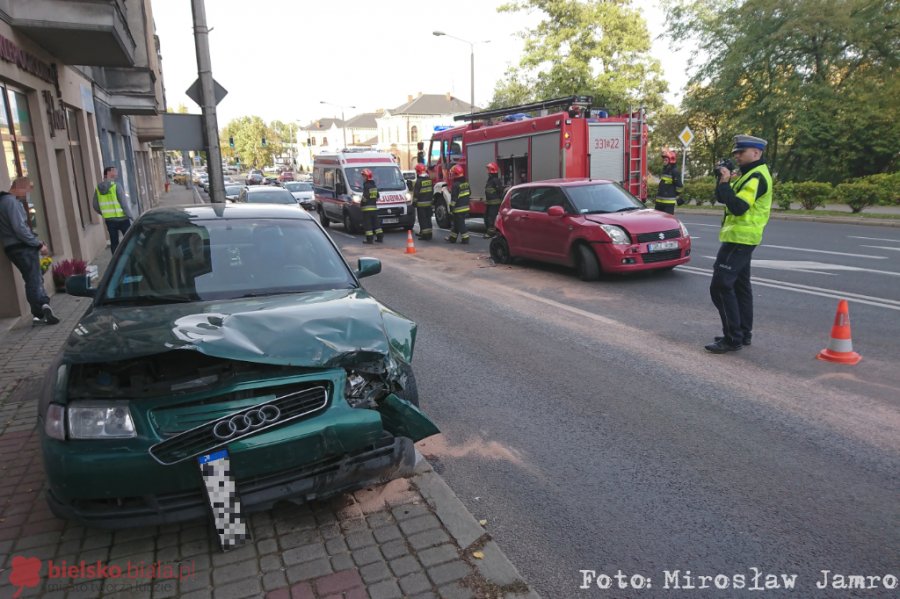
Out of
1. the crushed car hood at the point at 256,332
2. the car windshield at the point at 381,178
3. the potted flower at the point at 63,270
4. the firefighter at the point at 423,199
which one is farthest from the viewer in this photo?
the car windshield at the point at 381,178

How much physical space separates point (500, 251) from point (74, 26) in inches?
322

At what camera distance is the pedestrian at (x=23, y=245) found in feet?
24.7

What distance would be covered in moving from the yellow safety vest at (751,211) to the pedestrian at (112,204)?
1098cm

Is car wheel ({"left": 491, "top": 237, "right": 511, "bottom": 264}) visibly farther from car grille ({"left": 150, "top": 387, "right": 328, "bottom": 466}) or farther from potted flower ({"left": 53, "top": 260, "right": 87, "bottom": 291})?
car grille ({"left": 150, "top": 387, "right": 328, "bottom": 466})

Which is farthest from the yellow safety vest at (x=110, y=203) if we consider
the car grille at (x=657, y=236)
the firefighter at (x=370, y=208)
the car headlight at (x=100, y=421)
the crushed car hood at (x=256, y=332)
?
the car headlight at (x=100, y=421)

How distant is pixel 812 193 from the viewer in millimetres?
21156

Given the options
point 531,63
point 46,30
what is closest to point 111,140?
point 46,30

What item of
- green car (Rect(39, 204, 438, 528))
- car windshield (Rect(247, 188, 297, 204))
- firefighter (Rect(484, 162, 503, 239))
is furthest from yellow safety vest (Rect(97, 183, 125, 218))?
green car (Rect(39, 204, 438, 528))

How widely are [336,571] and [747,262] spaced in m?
5.02

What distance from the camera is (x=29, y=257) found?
7.73 meters

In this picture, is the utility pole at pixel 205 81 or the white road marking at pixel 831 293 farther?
the utility pole at pixel 205 81

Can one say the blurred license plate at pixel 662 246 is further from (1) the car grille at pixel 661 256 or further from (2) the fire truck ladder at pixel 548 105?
(2) the fire truck ladder at pixel 548 105

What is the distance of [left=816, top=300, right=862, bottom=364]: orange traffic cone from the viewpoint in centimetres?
570

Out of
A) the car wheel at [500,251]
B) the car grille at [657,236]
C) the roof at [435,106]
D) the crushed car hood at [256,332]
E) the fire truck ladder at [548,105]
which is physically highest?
the roof at [435,106]
